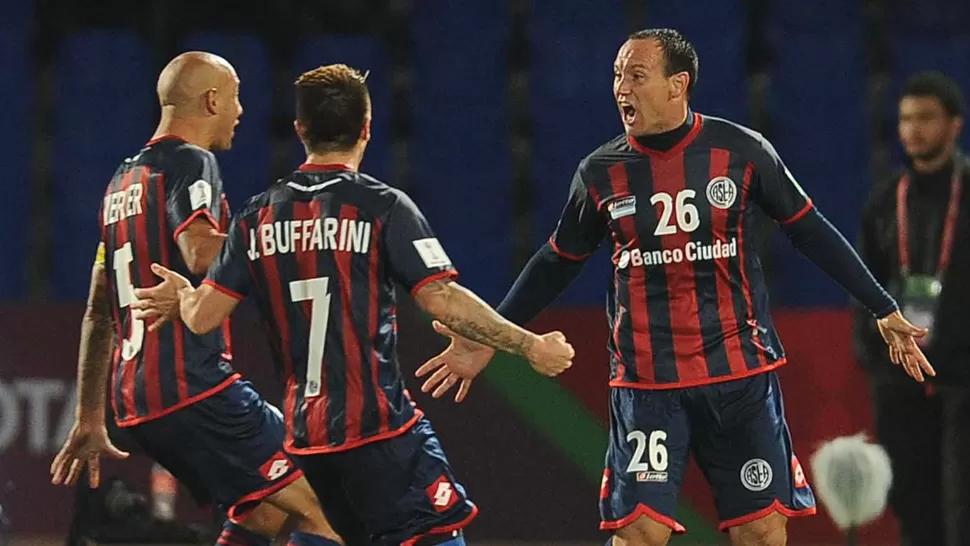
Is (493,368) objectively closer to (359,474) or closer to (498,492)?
(498,492)

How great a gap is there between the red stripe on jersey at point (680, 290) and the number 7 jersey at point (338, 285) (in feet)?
2.42

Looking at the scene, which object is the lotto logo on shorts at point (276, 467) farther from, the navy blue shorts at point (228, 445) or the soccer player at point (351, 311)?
the soccer player at point (351, 311)

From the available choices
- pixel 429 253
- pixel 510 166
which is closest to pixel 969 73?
pixel 510 166

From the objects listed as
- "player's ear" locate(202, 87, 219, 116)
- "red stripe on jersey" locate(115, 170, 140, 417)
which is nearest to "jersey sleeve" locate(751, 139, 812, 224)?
"player's ear" locate(202, 87, 219, 116)

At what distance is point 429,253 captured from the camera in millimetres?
3918

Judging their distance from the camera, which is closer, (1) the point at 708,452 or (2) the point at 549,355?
(2) the point at 549,355

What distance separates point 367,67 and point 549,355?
6.90 metres

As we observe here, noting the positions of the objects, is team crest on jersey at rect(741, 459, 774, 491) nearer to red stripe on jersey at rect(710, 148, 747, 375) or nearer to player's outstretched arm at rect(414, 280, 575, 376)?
red stripe on jersey at rect(710, 148, 747, 375)

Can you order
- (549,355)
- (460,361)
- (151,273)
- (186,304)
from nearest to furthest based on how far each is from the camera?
(549,355)
(186,304)
(460,361)
(151,273)

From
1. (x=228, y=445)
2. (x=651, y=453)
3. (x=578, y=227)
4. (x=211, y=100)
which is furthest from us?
(x=211, y=100)

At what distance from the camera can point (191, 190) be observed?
463 centimetres

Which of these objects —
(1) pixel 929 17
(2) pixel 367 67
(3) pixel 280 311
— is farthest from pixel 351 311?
(1) pixel 929 17

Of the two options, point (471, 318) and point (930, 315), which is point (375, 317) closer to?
point (471, 318)

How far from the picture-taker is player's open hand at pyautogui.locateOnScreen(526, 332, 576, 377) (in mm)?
3859
